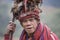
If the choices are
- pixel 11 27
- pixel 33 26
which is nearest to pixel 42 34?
pixel 33 26

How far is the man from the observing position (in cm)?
259

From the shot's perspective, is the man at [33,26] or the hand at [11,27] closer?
the man at [33,26]

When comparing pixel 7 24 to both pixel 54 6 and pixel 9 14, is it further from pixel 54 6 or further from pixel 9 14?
pixel 54 6

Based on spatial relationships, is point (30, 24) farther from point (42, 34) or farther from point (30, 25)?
point (42, 34)

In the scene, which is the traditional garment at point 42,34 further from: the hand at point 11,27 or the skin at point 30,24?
the hand at point 11,27

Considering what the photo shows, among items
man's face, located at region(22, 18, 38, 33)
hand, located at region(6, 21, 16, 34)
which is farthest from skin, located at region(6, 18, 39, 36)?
hand, located at region(6, 21, 16, 34)

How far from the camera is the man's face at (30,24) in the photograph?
2604mm

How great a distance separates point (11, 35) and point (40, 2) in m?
0.41

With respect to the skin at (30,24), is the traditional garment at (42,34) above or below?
below

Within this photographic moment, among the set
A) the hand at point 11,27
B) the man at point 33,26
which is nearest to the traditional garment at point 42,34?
the man at point 33,26

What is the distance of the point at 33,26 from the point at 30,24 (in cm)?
4

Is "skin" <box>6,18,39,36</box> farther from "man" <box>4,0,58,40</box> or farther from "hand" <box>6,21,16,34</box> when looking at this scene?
"hand" <box>6,21,16,34</box>

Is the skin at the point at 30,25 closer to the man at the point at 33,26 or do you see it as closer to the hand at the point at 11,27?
the man at the point at 33,26

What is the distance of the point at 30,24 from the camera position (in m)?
2.60
